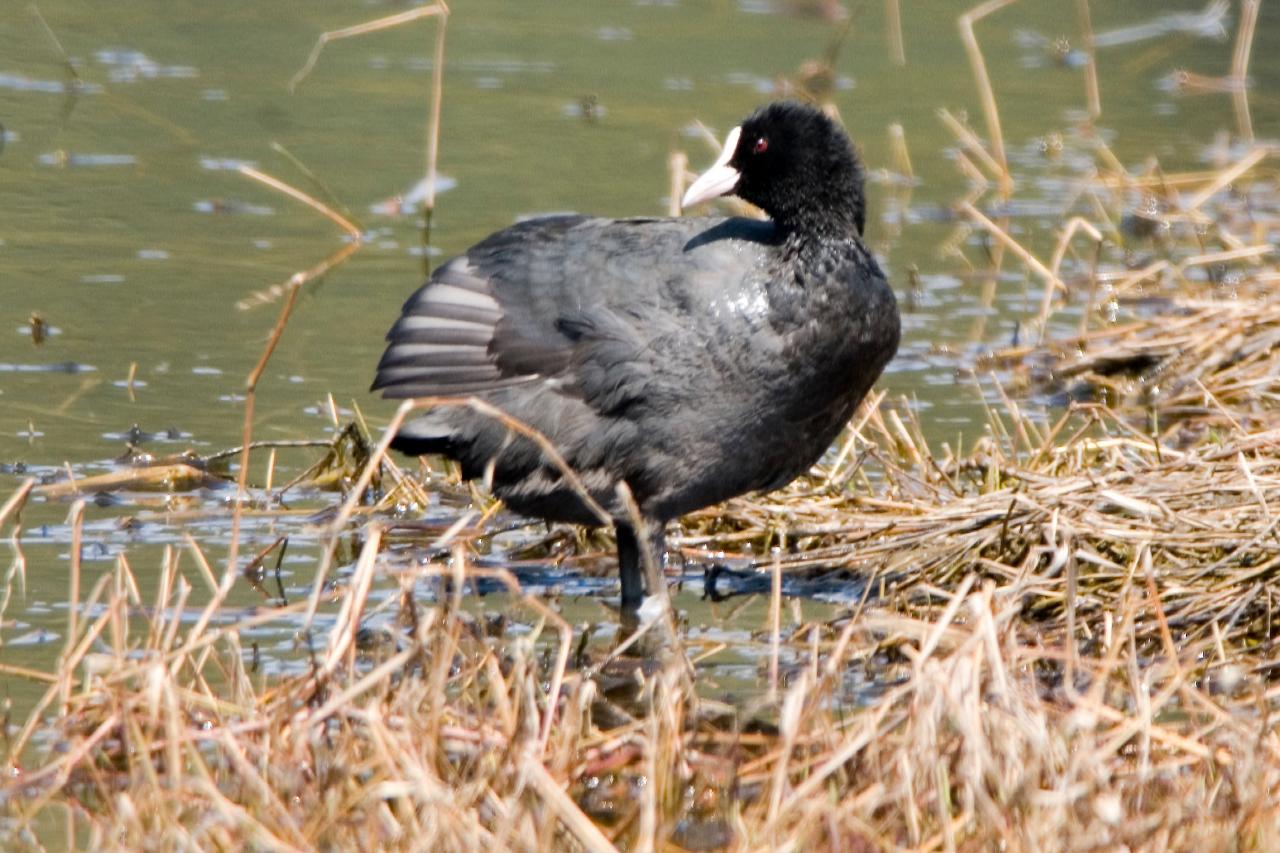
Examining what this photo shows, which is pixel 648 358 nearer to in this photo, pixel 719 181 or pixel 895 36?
pixel 719 181

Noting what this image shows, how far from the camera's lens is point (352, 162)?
8.61 metres

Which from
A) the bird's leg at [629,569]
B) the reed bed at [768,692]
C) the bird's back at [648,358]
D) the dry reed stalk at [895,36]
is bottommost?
the bird's leg at [629,569]

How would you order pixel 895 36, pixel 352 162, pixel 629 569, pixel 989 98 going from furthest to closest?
pixel 895 36, pixel 352 162, pixel 989 98, pixel 629 569

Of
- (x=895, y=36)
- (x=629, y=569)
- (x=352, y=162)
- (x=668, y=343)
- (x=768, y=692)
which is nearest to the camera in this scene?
(x=768, y=692)

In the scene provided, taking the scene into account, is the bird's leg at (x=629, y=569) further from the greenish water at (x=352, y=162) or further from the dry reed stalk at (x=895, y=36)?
the dry reed stalk at (x=895, y=36)

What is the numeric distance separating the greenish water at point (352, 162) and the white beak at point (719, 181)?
2.85ft

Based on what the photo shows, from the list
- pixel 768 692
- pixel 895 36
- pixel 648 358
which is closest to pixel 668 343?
pixel 648 358

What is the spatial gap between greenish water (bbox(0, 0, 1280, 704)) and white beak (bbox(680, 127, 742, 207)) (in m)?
0.87

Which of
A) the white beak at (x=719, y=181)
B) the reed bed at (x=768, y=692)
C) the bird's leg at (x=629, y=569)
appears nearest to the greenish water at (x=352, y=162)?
the bird's leg at (x=629, y=569)

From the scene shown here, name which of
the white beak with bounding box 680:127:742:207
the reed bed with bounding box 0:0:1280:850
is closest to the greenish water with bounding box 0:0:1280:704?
the reed bed with bounding box 0:0:1280:850

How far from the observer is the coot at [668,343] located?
4191 mm

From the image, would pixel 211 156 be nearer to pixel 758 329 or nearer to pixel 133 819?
pixel 758 329

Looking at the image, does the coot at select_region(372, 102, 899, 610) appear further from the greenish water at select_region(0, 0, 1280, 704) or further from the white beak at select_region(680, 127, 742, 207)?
the greenish water at select_region(0, 0, 1280, 704)

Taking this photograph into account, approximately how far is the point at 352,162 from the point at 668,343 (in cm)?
467
